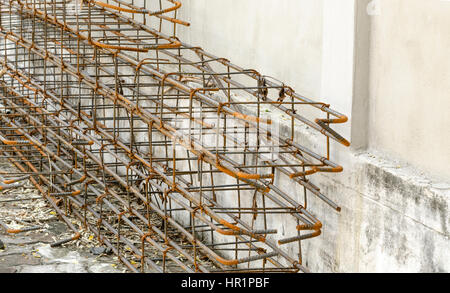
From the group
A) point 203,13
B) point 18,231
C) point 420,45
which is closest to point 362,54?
point 420,45

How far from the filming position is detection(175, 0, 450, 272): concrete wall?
5262 millimetres

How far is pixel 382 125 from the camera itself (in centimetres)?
597

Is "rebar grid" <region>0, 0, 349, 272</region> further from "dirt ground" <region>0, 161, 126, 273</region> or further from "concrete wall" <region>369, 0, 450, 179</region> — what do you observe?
"concrete wall" <region>369, 0, 450, 179</region>

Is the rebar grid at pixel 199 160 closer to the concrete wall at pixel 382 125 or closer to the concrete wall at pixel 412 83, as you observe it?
the concrete wall at pixel 382 125

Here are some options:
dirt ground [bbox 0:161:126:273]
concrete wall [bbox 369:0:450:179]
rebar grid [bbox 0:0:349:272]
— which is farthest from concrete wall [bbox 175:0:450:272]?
dirt ground [bbox 0:161:126:273]

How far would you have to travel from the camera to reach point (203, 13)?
9.39 metres

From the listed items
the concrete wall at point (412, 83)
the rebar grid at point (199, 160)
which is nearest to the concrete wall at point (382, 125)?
the concrete wall at point (412, 83)

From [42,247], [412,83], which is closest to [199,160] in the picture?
[412,83]

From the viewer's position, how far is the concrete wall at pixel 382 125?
5.26m

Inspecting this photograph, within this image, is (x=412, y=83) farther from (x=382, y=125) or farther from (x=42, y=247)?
(x=42, y=247)

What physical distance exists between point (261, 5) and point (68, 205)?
3585 mm

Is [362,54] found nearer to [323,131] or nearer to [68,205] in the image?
[323,131]

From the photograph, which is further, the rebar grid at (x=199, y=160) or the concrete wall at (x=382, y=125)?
the rebar grid at (x=199, y=160)

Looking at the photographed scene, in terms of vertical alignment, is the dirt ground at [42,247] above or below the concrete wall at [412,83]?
below
